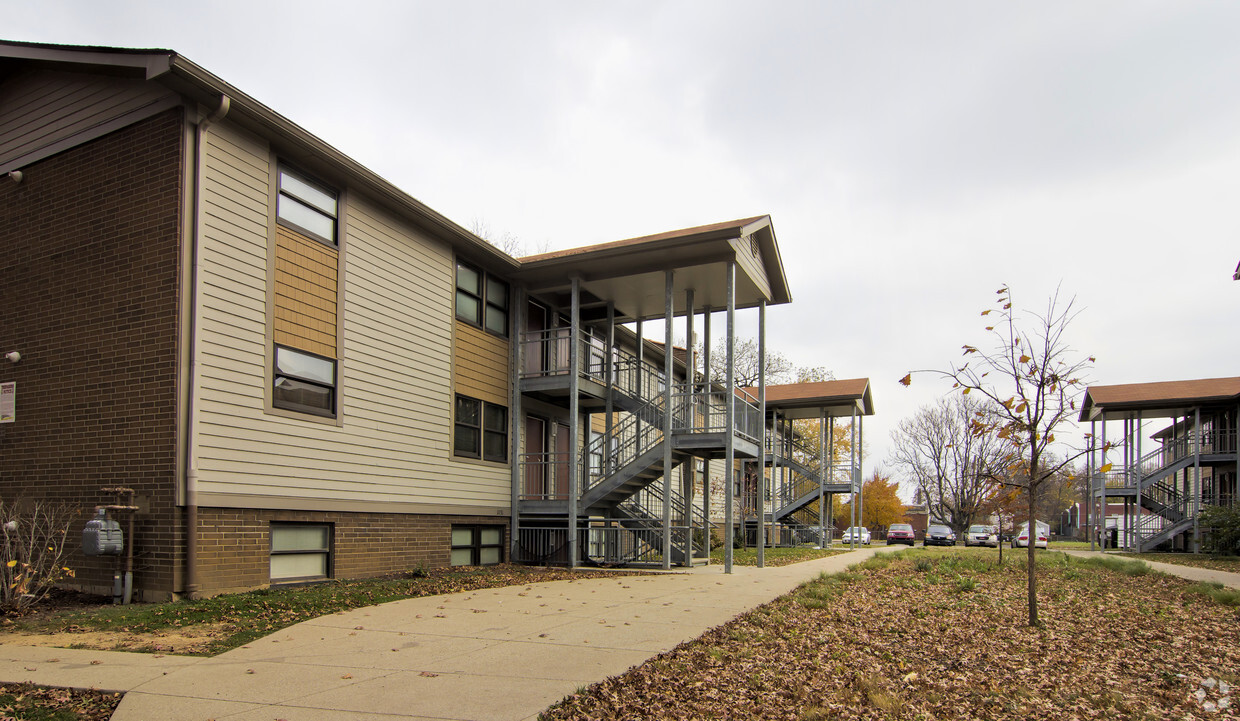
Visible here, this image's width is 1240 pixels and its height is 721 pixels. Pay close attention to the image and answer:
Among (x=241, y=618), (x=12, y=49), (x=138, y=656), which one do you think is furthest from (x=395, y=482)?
(x=12, y=49)

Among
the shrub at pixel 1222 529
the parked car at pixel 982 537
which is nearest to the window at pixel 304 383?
the shrub at pixel 1222 529

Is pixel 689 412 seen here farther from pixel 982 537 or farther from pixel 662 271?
pixel 982 537

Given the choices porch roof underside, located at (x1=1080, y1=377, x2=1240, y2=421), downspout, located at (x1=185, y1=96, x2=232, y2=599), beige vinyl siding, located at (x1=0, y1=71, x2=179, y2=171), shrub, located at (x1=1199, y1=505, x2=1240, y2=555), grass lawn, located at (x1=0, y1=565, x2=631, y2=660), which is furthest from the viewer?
porch roof underside, located at (x1=1080, y1=377, x2=1240, y2=421)

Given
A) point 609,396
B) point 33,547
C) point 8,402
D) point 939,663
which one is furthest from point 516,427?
point 939,663

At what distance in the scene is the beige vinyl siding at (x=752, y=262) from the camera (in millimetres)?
17516

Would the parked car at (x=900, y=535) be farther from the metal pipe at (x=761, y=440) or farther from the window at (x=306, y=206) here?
the window at (x=306, y=206)

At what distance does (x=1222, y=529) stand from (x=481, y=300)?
26109 mm

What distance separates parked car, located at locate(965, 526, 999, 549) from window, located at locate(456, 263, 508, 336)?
3215 centimetres

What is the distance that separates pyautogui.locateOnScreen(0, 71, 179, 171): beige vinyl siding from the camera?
1170 centimetres

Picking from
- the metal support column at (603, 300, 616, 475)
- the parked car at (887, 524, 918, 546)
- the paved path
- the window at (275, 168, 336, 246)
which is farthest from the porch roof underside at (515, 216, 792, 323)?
the parked car at (887, 524, 918, 546)

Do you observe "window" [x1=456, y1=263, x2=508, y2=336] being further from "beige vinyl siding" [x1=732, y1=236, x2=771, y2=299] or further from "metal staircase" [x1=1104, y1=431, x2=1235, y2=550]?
"metal staircase" [x1=1104, y1=431, x2=1235, y2=550]

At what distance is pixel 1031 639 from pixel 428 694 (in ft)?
21.2

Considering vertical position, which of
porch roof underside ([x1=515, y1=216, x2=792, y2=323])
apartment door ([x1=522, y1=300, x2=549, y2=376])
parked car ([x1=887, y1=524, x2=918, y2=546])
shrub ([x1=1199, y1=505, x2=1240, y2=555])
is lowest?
parked car ([x1=887, y1=524, x2=918, y2=546])

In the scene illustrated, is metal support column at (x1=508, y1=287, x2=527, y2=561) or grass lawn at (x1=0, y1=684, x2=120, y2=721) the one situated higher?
metal support column at (x1=508, y1=287, x2=527, y2=561)
